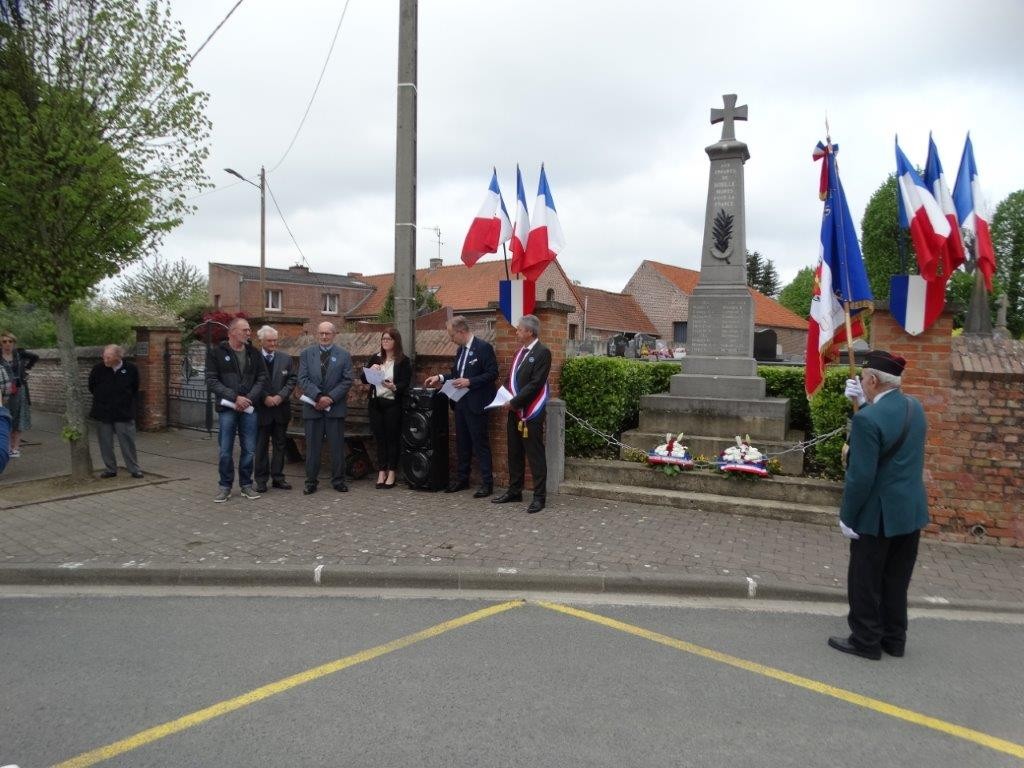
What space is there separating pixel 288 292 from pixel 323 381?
52739 mm

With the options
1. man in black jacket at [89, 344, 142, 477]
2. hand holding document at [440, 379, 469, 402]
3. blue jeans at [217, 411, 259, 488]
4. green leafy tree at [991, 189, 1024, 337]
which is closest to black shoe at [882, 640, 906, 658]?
hand holding document at [440, 379, 469, 402]

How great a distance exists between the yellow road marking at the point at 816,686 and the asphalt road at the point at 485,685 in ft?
0.04

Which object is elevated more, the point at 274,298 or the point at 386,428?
the point at 274,298

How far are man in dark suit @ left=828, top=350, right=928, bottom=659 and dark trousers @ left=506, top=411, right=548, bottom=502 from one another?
358 cm

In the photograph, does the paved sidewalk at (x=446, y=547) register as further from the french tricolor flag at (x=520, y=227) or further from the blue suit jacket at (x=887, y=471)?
the french tricolor flag at (x=520, y=227)

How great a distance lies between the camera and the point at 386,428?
8.52 metres

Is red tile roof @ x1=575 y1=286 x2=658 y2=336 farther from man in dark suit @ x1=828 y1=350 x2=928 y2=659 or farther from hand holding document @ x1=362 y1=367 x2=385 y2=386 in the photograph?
man in dark suit @ x1=828 y1=350 x2=928 y2=659

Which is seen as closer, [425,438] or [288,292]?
[425,438]

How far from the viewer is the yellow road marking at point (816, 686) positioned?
335 cm

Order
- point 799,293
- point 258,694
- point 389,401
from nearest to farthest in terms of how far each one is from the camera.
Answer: point 258,694 < point 389,401 < point 799,293

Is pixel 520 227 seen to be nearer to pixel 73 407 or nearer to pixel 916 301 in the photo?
pixel 916 301

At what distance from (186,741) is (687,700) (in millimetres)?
2349

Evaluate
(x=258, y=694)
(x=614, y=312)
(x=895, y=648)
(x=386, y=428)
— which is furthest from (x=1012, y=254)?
(x=258, y=694)

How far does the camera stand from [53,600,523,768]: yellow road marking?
3126 mm
